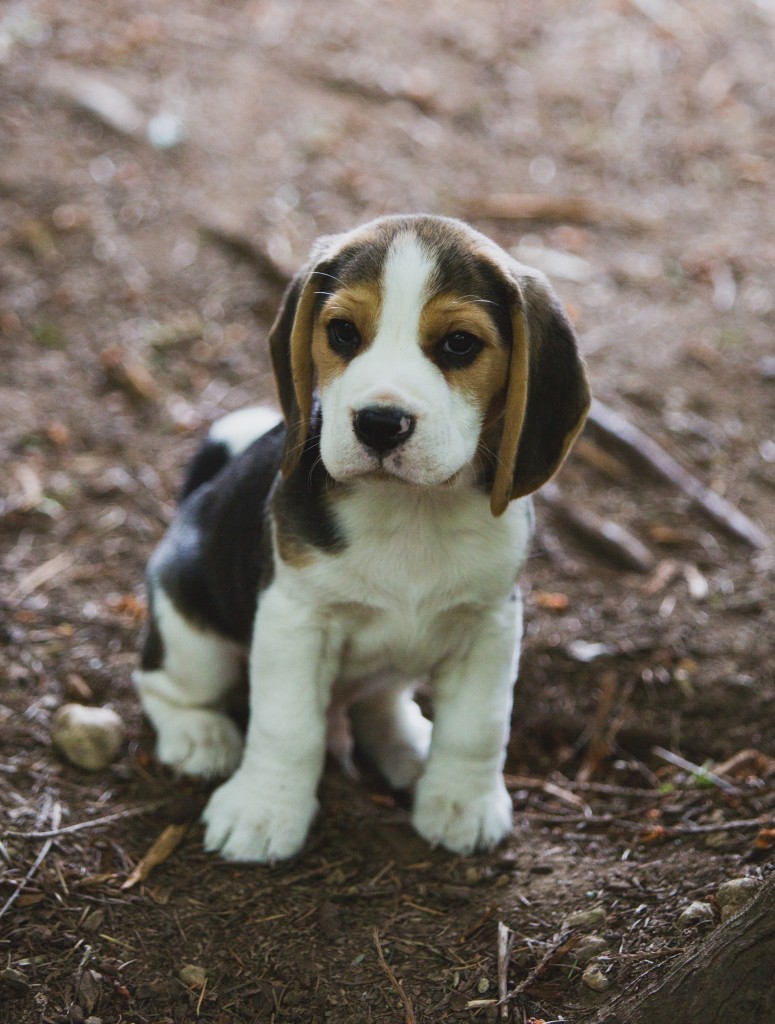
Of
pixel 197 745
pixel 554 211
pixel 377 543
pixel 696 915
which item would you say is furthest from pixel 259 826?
pixel 554 211

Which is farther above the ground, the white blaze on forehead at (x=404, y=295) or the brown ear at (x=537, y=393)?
the white blaze on forehead at (x=404, y=295)

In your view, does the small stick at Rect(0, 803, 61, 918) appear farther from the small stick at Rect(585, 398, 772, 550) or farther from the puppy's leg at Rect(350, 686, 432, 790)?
the small stick at Rect(585, 398, 772, 550)

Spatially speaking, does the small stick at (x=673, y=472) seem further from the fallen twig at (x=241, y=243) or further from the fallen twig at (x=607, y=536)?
the fallen twig at (x=241, y=243)

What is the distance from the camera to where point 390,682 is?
4324 mm

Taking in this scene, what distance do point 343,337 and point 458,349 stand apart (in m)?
0.34

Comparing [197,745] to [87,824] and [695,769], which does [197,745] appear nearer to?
[87,824]

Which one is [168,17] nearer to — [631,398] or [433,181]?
[433,181]

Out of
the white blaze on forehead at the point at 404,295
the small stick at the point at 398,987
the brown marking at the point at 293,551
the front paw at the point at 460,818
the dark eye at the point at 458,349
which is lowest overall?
the front paw at the point at 460,818

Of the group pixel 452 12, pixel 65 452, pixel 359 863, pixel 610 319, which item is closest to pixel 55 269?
pixel 65 452

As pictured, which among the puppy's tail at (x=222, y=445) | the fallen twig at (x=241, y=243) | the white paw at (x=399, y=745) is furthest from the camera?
the fallen twig at (x=241, y=243)

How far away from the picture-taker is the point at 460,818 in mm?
4070

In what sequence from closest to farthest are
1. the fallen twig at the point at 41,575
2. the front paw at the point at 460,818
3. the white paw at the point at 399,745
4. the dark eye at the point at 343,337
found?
1. the dark eye at the point at 343,337
2. the front paw at the point at 460,818
3. the white paw at the point at 399,745
4. the fallen twig at the point at 41,575

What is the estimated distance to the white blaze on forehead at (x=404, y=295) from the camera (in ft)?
10.7

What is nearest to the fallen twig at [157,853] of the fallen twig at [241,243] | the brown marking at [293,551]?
the brown marking at [293,551]
